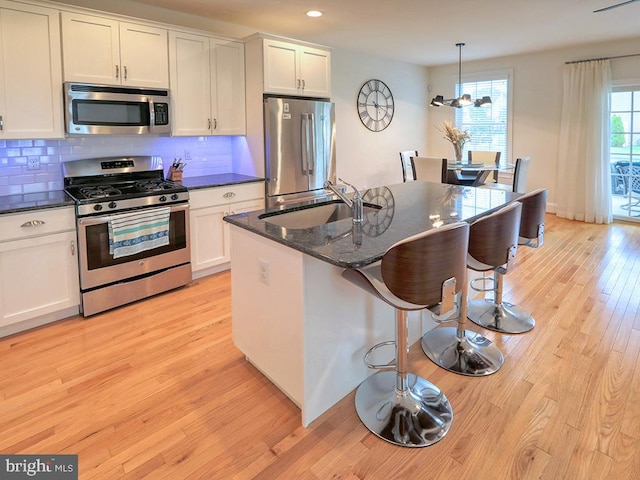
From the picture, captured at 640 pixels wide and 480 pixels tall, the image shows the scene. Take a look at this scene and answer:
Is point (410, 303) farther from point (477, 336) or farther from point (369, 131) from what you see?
point (369, 131)

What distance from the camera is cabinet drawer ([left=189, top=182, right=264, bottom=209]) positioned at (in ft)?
12.3

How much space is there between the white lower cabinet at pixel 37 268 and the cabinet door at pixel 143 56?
128 cm

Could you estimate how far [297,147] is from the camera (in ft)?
14.3

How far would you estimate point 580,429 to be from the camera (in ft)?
6.29

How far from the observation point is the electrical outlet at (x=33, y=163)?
3.29 metres

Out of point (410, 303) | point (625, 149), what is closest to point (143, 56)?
point (410, 303)

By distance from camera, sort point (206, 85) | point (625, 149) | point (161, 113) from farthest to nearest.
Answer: point (625, 149), point (206, 85), point (161, 113)

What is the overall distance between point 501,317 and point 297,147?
2.58 m

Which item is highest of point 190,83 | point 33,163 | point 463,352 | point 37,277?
point 190,83

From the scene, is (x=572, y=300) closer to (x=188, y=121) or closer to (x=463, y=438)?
(x=463, y=438)

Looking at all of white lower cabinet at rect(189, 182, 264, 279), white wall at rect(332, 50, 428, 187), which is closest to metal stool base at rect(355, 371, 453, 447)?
white lower cabinet at rect(189, 182, 264, 279)

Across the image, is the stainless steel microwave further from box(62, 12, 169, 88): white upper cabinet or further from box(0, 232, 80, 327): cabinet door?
box(0, 232, 80, 327): cabinet door

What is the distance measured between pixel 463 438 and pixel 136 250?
8.90 feet

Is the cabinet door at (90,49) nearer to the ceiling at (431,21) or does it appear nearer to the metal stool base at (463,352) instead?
the ceiling at (431,21)
